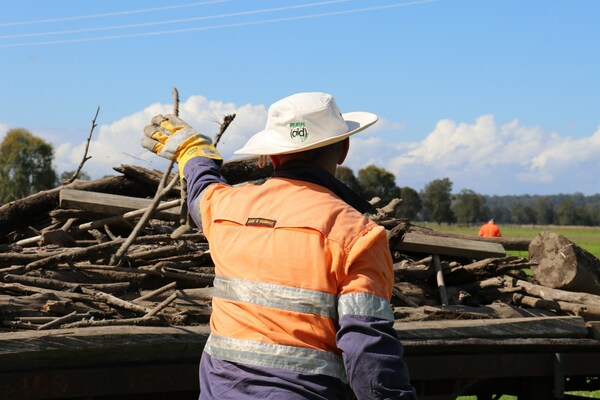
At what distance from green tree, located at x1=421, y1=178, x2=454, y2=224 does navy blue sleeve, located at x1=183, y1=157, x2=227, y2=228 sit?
12591 centimetres

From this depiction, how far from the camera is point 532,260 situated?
637 cm

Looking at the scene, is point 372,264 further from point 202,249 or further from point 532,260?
point 532,260

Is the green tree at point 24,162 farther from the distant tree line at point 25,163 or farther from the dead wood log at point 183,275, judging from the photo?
the dead wood log at point 183,275

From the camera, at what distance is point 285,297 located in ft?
8.68

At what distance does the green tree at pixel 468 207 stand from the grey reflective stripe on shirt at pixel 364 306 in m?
133

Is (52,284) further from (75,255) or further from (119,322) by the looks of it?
(119,322)

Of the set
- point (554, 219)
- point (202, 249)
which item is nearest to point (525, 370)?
point (202, 249)

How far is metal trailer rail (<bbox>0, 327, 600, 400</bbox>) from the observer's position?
351 centimetres

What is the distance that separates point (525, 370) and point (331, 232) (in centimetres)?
274

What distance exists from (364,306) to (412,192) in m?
97.9

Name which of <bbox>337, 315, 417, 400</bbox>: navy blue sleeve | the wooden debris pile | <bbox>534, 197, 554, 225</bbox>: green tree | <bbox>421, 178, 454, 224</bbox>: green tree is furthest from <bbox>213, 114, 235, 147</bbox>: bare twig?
<bbox>534, 197, 554, 225</bbox>: green tree

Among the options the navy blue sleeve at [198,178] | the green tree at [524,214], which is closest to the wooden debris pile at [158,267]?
the navy blue sleeve at [198,178]

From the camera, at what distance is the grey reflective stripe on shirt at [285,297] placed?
8.54ft

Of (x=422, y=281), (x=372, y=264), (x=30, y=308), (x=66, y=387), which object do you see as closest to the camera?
(x=372, y=264)
